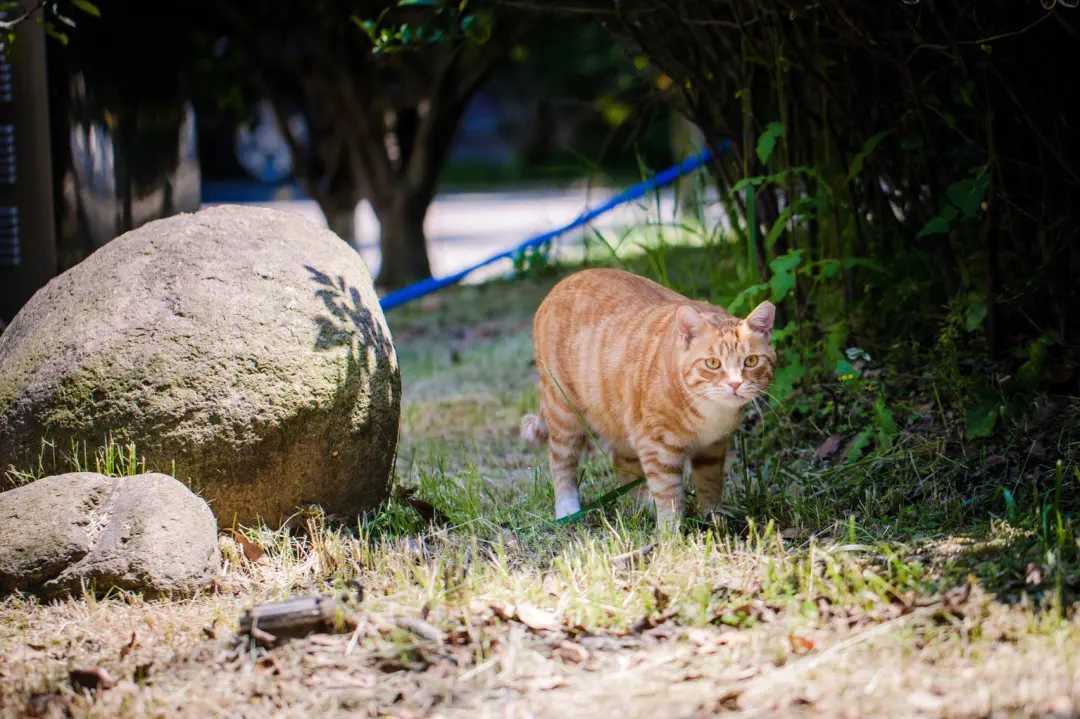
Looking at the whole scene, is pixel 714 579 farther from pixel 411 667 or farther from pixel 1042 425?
pixel 1042 425

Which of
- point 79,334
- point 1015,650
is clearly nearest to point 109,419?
point 79,334

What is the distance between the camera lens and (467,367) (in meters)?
7.30

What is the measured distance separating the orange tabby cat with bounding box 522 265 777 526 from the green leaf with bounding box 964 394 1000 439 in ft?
2.35

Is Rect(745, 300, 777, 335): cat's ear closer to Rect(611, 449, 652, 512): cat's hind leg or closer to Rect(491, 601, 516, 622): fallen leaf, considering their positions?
Rect(611, 449, 652, 512): cat's hind leg

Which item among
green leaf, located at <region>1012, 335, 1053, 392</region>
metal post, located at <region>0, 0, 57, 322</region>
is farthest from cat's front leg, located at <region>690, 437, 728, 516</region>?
metal post, located at <region>0, 0, 57, 322</region>

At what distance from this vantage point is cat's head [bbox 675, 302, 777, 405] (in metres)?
3.96

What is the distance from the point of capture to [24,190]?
19.8 feet

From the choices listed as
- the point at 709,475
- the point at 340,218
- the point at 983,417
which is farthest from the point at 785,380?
the point at 340,218

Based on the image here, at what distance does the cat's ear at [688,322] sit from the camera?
3.97 m

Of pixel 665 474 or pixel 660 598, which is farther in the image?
pixel 665 474

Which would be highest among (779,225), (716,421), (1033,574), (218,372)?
(779,225)

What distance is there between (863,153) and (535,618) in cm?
230

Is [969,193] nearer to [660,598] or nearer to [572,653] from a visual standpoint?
[660,598]

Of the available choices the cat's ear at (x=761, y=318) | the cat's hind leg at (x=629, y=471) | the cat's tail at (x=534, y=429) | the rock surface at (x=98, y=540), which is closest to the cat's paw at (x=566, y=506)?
the cat's hind leg at (x=629, y=471)
